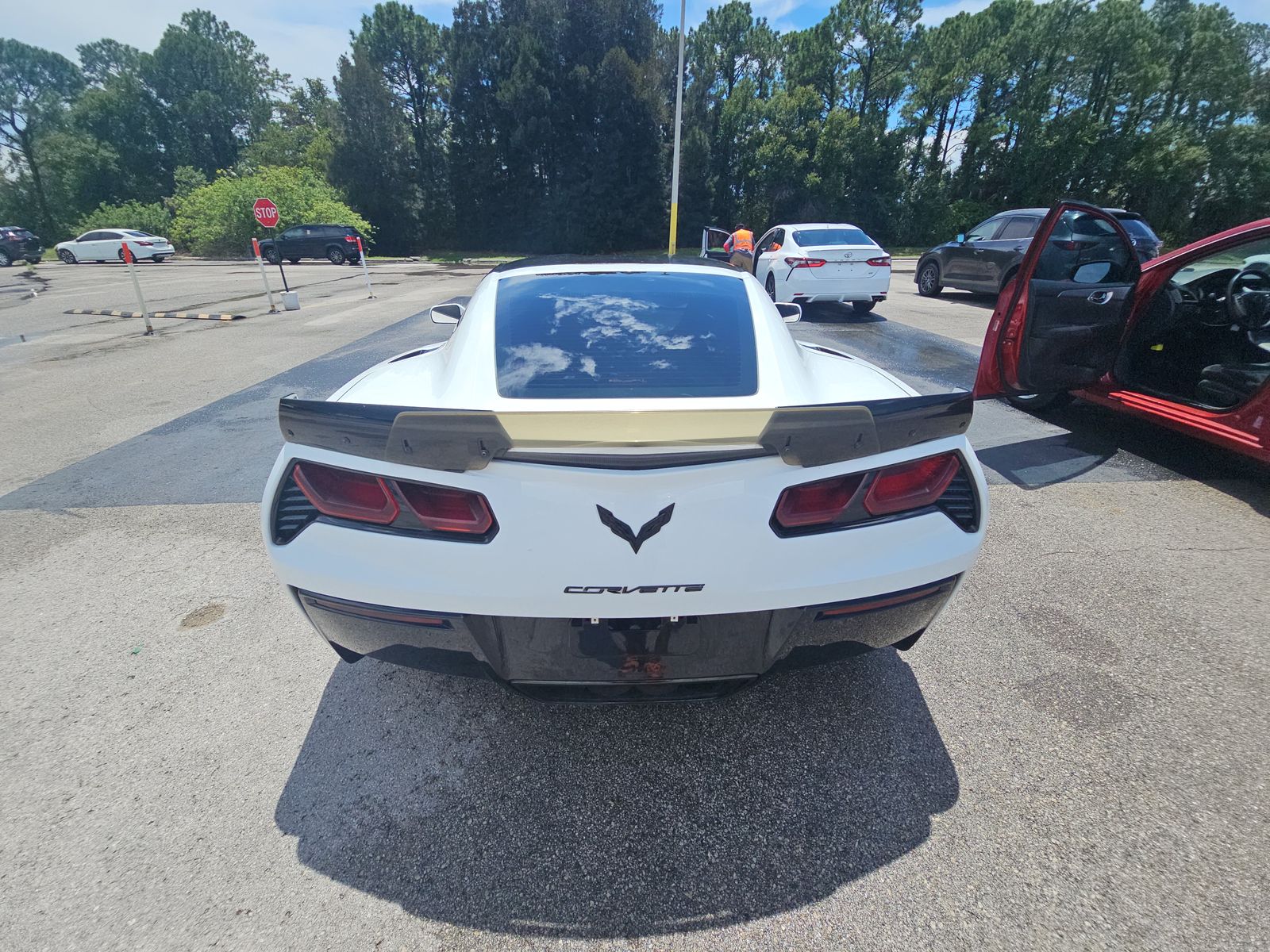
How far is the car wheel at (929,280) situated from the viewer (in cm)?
1302

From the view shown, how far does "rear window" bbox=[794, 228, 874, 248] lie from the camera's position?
993 cm

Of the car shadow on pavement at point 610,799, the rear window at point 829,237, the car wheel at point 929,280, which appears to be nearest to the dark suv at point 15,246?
the rear window at point 829,237

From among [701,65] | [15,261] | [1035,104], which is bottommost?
[15,261]

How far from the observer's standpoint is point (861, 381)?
222cm

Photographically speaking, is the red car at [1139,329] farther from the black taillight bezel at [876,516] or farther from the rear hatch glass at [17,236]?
the rear hatch glass at [17,236]

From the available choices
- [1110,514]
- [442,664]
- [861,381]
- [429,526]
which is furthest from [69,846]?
[1110,514]

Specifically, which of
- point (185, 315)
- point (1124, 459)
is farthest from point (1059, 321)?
point (185, 315)

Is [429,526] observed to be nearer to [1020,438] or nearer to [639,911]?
[639,911]

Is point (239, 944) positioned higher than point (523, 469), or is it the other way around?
point (523, 469)

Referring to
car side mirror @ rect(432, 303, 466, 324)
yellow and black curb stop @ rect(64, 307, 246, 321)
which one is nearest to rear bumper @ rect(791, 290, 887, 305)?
car side mirror @ rect(432, 303, 466, 324)

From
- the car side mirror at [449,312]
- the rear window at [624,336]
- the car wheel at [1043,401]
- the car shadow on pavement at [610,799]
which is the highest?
the rear window at [624,336]

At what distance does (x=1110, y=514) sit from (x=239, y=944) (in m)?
4.40

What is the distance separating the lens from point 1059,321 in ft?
14.1

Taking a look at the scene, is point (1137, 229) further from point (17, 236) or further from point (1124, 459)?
point (17, 236)
